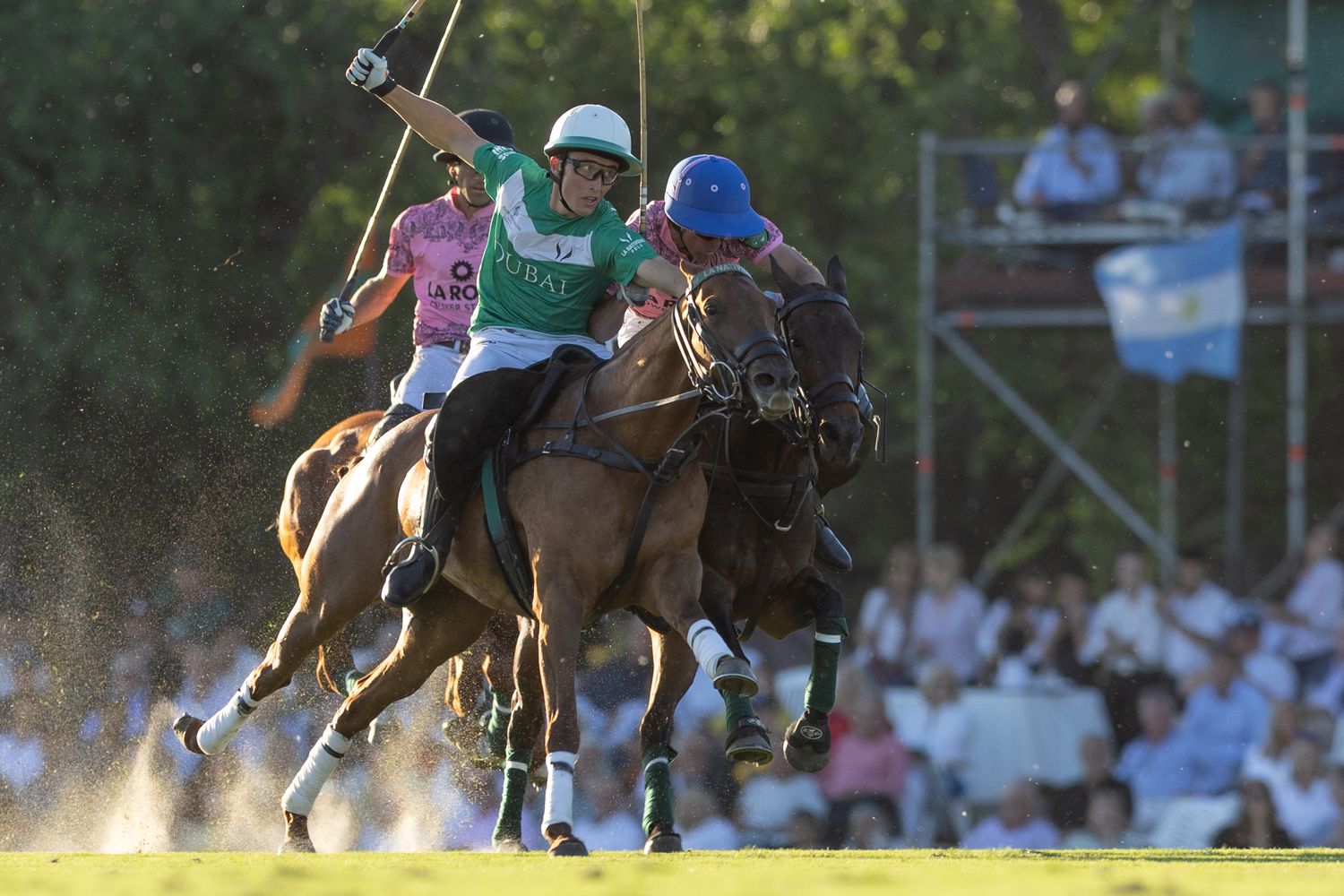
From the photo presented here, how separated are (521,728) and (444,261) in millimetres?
2182

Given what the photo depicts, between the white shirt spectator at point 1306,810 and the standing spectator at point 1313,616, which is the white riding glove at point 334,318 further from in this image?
the standing spectator at point 1313,616

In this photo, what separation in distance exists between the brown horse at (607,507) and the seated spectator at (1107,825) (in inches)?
192

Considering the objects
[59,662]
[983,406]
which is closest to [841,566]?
[59,662]

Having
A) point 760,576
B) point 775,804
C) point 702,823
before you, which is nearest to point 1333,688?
point 775,804

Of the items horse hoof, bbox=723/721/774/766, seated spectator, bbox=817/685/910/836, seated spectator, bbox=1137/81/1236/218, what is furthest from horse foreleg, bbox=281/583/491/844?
seated spectator, bbox=1137/81/1236/218

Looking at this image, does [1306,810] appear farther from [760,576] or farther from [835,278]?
[835,278]

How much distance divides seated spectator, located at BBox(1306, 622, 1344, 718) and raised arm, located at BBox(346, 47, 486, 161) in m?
6.67

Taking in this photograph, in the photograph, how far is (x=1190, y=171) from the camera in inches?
614

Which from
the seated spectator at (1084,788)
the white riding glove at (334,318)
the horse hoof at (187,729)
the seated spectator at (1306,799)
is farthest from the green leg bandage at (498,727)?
the seated spectator at (1306,799)

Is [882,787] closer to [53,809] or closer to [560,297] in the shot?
[53,809]

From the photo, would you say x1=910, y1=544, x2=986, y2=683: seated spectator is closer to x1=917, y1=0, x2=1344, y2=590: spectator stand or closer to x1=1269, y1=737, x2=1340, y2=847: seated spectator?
x1=917, y1=0, x2=1344, y2=590: spectator stand

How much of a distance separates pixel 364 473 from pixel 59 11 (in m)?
9.54

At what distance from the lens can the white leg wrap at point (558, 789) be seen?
7320mm

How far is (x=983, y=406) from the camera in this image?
2272 centimetres
